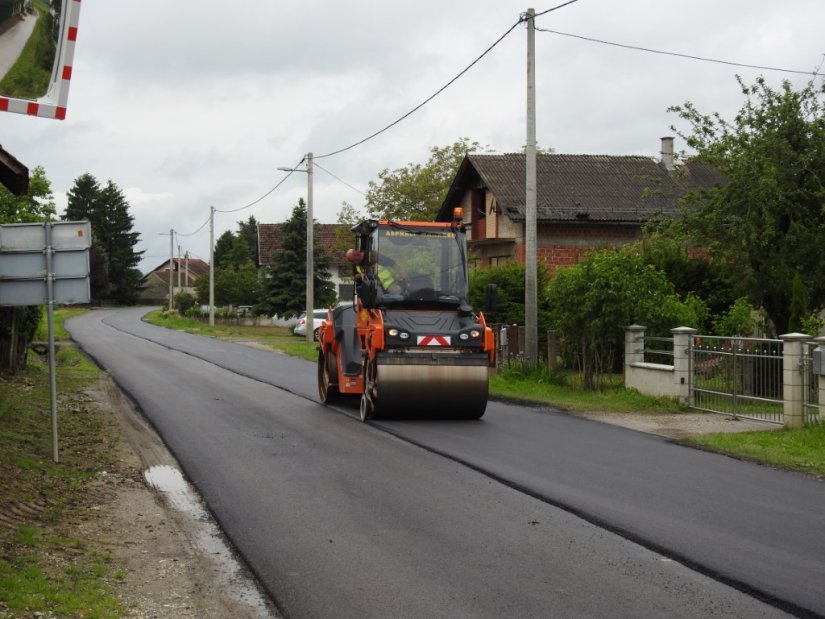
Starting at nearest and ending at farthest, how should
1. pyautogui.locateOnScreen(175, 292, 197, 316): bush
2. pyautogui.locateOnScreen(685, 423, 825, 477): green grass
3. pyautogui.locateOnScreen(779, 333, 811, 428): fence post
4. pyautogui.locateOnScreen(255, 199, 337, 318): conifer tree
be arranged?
pyautogui.locateOnScreen(685, 423, 825, 477): green grass → pyautogui.locateOnScreen(779, 333, 811, 428): fence post → pyautogui.locateOnScreen(255, 199, 337, 318): conifer tree → pyautogui.locateOnScreen(175, 292, 197, 316): bush

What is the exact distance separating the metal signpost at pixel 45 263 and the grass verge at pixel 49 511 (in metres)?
0.88

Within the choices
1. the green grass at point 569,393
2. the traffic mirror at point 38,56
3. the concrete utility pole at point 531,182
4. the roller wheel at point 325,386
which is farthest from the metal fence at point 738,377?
the traffic mirror at point 38,56

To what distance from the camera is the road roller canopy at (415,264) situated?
16.8 metres

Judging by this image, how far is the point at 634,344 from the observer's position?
806 inches

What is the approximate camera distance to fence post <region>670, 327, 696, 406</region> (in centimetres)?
1844

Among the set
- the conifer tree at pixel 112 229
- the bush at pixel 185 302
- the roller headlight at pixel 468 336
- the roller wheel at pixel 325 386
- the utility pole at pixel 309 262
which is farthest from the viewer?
the conifer tree at pixel 112 229

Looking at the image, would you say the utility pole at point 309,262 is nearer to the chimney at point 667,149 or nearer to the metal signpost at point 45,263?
the chimney at point 667,149

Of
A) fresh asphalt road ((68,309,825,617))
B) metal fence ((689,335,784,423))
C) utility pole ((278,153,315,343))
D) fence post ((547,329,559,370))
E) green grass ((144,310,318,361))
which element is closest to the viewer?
fresh asphalt road ((68,309,825,617))

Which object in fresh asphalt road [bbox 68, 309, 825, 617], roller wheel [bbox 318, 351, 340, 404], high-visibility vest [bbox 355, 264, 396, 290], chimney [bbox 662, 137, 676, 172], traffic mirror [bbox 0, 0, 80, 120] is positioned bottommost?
fresh asphalt road [bbox 68, 309, 825, 617]

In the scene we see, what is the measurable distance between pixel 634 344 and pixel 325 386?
240 inches

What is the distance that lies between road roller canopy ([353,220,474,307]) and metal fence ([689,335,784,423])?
4.38 m

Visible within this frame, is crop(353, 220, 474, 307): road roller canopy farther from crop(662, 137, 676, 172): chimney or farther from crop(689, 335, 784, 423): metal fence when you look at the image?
crop(662, 137, 676, 172): chimney

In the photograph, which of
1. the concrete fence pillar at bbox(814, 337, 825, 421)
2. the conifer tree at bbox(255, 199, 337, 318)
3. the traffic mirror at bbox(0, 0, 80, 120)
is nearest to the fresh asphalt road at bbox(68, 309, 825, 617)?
the concrete fence pillar at bbox(814, 337, 825, 421)

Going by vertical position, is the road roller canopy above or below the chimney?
below
